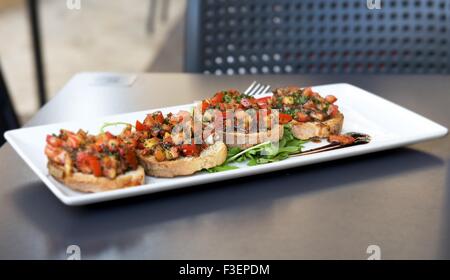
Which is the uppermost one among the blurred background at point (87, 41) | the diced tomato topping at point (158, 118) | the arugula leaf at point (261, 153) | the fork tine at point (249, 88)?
the diced tomato topping at point (158, 118)

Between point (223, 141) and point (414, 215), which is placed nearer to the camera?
point (414, 215)

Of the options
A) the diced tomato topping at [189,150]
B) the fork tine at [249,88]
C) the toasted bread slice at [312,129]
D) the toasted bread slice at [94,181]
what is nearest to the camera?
the toasted bread slice at [94,181]

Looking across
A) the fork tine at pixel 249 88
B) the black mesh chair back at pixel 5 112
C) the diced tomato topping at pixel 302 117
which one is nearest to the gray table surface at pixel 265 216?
the diced tomato topping at pixel 302 117

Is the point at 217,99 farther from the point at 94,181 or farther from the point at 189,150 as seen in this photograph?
the point at 94,181

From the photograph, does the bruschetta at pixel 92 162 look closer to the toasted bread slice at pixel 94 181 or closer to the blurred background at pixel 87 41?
the toasted bread slice at pixel 94 181

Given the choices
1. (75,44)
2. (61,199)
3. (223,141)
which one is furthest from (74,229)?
(75,44)

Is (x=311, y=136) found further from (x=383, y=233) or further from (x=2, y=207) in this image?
(x=2, y=207)
